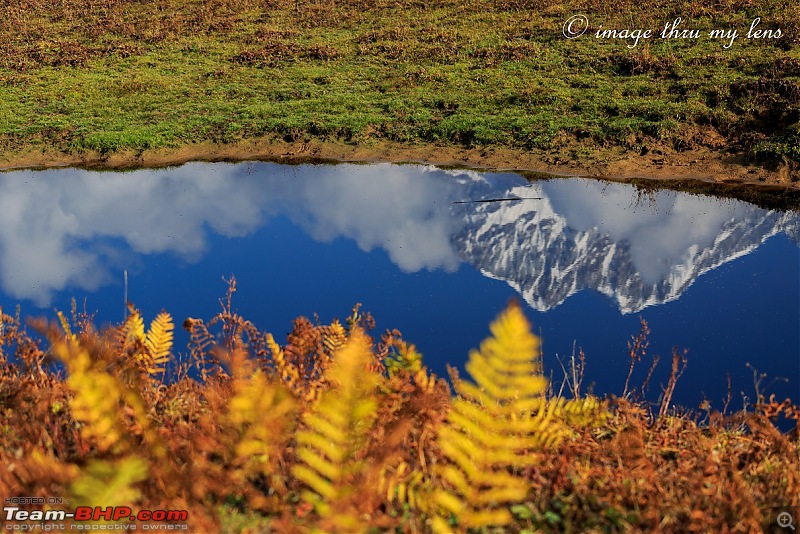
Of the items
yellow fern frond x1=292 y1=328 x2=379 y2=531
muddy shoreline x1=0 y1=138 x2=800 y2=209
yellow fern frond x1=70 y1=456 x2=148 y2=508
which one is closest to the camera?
yellow fern frond x1=70 y1=456 x2=148 y2=508

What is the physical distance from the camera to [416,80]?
80.1 feet

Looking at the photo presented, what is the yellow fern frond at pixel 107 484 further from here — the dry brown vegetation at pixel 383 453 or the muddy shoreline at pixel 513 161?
the muddy shoreline at pixel 513 161

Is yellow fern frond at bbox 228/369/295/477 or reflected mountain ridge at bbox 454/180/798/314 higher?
reflected mountain ridge at bbox 454/180/798/314

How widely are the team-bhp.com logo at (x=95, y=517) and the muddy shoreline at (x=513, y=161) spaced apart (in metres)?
15.3

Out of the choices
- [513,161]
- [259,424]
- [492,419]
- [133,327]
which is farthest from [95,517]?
[513,161]

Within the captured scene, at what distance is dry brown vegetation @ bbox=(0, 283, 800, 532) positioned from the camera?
12.8ft

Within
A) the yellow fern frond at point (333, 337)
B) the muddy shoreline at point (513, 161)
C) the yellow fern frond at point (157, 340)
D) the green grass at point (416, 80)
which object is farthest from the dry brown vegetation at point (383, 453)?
the green grass at point (416, 80)

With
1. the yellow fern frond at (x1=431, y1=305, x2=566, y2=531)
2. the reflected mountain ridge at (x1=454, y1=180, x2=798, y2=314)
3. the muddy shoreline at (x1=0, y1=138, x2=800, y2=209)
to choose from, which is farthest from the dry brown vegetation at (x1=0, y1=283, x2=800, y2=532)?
the muddy shoreline at (x1=0, y1=138, x2=800, y2=209)

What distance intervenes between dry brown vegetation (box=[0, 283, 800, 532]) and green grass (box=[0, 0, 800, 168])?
14504mm

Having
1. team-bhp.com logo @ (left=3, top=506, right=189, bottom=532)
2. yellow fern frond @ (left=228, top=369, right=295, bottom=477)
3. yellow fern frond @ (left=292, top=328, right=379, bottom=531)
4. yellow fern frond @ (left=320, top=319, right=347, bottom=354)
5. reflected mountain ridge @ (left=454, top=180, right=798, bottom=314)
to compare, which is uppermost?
reflected mountain ridge @ (left=454, top=180, right=798, bottom=314)

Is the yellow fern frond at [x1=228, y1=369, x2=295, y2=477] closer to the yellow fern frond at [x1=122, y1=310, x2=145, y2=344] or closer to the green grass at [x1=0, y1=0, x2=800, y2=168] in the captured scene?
the yellow fern frond at [x1=122, y1=310, x2=145, y2=344]

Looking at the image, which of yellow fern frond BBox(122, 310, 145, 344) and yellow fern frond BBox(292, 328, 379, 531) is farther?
yellow fern frond BBox(122, 310, 145, 344)

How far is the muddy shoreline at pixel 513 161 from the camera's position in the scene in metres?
16.9

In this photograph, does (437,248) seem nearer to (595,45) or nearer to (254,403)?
(254,403)
